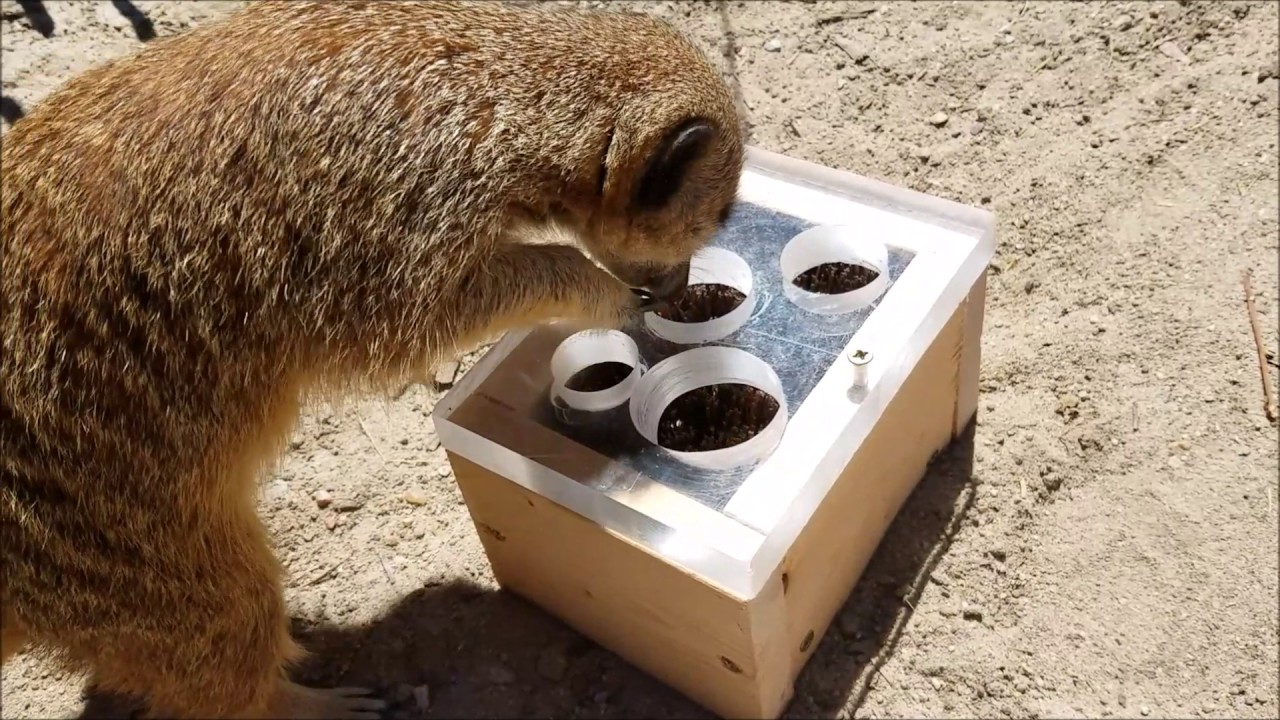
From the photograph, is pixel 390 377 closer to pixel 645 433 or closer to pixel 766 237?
pixel 645 433

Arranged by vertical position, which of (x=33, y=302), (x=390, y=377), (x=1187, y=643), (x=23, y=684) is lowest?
(x=23, y=684)

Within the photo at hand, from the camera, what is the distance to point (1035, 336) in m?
2.46

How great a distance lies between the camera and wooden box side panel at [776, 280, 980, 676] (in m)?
1.74

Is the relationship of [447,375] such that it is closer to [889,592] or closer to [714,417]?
[714,417]

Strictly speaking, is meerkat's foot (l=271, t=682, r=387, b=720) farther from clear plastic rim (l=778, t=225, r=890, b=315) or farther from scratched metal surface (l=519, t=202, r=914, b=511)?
clear plastic rim (l=778, t=225, r=890, b=315)

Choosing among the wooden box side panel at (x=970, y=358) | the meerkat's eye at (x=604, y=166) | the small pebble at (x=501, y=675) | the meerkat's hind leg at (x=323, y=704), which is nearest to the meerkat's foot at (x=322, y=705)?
the meerkat's hind leg at (x=323, y=704)

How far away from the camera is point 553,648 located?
212 cm

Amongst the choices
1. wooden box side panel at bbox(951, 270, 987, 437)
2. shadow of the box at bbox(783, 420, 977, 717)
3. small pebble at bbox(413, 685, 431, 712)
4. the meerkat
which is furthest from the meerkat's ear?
small pebble at bbox(413, 685, 431, 712)

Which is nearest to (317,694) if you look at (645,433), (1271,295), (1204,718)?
(645,433)

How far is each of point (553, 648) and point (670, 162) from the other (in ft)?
3.49

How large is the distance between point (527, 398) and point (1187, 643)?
4.32 ft

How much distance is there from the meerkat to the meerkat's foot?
1.18 feet

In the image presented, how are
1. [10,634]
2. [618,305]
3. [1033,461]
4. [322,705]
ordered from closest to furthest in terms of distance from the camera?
[10,634]
[618,305]
[322,705]
[1033,461]

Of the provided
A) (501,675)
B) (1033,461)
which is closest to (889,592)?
(1033,461)
